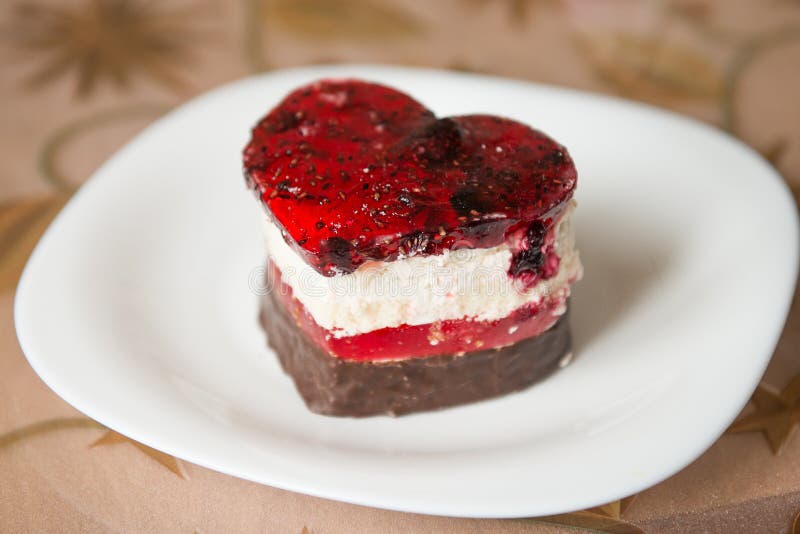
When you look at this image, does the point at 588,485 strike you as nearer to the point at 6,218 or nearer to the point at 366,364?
the point at 366,364

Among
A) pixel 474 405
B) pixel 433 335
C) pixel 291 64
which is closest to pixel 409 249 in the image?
pixel 433 335

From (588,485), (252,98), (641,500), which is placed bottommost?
(641,500)

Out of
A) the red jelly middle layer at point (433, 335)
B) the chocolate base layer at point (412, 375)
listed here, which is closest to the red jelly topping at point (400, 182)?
the red jelly middle layer at point (433, 335)

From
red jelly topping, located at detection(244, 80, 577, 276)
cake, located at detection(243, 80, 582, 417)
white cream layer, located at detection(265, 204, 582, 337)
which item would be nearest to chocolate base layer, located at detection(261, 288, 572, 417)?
cake, located at detection(243, 80, 582, 417)

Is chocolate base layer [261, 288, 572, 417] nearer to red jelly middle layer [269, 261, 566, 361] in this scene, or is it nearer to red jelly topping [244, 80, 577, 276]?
red jelly middle layer [269, 261, 566, 361]

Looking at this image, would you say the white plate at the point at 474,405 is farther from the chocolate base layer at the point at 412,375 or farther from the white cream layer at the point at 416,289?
the white cream layer at the point at 416,289

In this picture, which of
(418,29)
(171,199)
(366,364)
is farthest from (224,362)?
(418,29)

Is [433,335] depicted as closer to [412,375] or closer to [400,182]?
[412,375]
